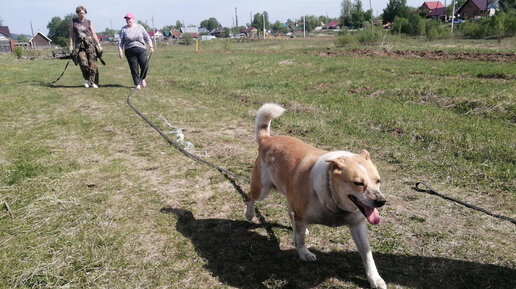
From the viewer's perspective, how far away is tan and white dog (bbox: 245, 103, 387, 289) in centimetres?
262

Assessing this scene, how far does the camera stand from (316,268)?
3.08m

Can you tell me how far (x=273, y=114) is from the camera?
12.3 ft

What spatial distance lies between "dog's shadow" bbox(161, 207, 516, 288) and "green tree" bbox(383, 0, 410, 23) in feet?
202

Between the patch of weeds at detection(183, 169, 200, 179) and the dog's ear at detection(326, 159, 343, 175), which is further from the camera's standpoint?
the patch of weeds at detection(183, 169, 200, 179)

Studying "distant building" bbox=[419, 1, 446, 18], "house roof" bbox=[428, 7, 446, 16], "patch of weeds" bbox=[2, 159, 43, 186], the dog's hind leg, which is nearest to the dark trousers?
"patch of weeds" bbox=[2, 159, 43, 186]

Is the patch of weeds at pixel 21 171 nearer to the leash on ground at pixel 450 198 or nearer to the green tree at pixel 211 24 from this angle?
the leash on ground at pixel 450 198

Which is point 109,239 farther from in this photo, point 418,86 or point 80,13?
point 80,13

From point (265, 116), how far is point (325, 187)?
1312mm

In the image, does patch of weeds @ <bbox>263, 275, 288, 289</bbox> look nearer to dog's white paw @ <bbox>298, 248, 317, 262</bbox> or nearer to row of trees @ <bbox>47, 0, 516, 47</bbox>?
dog's white paw @ <bbox>298, 248, 317, 262</bbox>

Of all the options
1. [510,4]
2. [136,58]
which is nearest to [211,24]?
[510,4]

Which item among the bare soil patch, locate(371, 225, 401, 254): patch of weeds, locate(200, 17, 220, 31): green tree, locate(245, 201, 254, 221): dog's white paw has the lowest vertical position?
locate(371, 225, 401, 254): patch of weeds

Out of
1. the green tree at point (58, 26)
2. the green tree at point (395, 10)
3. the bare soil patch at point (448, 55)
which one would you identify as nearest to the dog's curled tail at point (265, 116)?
the bare soil patch at point (448, 55)

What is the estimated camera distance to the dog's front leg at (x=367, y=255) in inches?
109

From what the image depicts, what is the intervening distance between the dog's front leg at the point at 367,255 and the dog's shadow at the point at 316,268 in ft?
0.44
